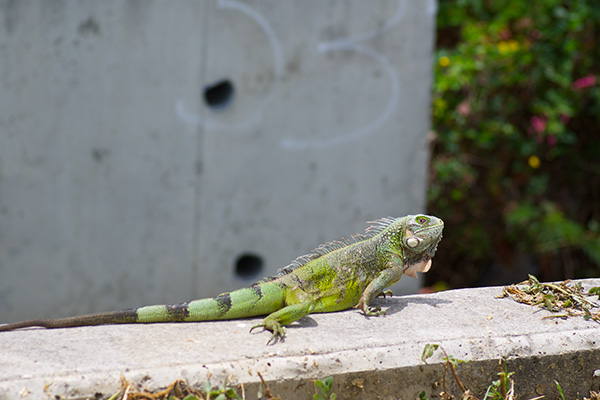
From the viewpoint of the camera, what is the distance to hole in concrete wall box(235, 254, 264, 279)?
4656mm

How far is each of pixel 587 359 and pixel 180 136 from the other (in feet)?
9.74

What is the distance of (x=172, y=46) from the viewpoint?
13.9 feet

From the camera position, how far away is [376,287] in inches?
100

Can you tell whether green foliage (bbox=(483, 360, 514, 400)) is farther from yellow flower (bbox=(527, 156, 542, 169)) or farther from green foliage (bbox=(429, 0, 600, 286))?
yellow flower (bbox=(527, 156, 542, 169))

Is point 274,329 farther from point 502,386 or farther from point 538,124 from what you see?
point 538,124

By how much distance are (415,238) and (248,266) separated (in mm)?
2330

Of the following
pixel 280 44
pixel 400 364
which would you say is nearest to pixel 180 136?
pixel 280 44

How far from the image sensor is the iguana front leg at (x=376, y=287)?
249cm

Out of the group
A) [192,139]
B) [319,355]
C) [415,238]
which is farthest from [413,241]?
[192,139]

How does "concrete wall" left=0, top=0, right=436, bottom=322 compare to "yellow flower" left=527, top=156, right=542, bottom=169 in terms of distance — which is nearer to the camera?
"concrete wall" left=0, top=0, right=436, bottom=322

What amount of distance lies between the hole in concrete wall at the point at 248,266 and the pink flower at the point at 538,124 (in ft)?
9.71

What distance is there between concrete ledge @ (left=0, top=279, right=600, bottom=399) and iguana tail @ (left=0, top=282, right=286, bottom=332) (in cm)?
4

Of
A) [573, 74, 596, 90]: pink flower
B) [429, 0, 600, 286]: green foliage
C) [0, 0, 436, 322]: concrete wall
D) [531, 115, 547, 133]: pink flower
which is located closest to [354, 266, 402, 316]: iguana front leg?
[0, 0, 436, 322]: concrete wall

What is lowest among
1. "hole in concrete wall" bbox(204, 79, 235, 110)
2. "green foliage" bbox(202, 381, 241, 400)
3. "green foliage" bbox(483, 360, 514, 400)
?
"green foliage" bbox(483, 360, 514, 400)
